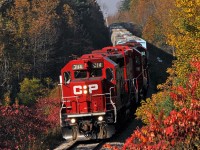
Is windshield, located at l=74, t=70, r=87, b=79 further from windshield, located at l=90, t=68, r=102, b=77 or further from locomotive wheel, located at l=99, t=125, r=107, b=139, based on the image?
locomotive wheel, located at l=99, t=125, r=107, b=139

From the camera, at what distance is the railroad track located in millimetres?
15337

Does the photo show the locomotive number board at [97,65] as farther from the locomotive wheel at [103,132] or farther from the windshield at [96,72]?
the locomotive wheel at [103,132]

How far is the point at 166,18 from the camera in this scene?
228ft

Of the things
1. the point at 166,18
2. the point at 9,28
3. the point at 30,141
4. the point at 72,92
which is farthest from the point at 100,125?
the point at 166,18

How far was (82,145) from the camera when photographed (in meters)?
16.0

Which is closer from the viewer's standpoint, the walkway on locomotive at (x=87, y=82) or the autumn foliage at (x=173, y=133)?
the autumn foliage at (x=173, y=133)

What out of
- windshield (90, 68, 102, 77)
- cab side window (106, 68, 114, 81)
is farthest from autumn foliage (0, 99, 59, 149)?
cab side window (106, 68, 114, 81)

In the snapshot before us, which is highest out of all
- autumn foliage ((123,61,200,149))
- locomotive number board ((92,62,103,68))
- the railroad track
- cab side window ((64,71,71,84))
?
locomotive number board ((92,62,103,68))

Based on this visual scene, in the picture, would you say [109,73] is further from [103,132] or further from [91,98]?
[103,132]

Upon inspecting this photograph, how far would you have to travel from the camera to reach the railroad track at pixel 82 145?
15.3 meters

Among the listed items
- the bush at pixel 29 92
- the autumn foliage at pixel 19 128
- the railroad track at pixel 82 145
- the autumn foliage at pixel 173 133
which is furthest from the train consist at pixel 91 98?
the bush at pixel 29 92

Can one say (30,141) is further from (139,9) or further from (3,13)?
(139,9)

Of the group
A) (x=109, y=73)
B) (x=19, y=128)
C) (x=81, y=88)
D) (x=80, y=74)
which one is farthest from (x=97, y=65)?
(x=19, y=128)

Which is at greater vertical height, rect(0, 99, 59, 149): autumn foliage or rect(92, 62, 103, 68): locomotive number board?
rect(92, 62, 103, 68): locomotive number board
